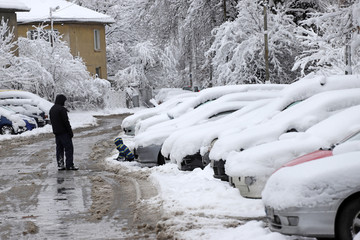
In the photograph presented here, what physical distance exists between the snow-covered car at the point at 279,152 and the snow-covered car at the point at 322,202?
2427mm

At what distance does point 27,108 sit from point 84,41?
2124 cm

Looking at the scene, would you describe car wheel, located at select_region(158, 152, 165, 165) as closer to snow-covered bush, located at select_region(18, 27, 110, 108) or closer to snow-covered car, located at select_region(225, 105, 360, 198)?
snow-covered car, located at select_region(225, 105, 360, 198)

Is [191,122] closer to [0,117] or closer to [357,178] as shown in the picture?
[357,178]

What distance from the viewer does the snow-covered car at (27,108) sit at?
29.6 metres

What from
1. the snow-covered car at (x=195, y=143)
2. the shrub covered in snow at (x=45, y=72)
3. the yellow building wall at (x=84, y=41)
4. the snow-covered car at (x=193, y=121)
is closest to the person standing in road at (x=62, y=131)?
the snow-covered car at (x=193, y=121)

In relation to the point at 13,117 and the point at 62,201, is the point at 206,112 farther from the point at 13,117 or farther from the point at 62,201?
the point at 13,117

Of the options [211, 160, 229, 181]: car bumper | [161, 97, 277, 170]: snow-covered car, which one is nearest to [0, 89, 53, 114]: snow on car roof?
[161, 97, 277, 170]: snow-covered car

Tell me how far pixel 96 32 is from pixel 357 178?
47.2 m

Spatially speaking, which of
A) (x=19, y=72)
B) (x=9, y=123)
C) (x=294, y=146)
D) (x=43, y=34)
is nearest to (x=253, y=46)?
(x=9, y=123)

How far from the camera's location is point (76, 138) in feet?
A: 82.6

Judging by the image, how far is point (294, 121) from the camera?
10.5 meters

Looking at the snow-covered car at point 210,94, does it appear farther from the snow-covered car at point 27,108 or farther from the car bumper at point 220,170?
the snow-covered car at point 27,108

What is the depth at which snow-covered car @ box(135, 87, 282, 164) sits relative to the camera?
14586 mm

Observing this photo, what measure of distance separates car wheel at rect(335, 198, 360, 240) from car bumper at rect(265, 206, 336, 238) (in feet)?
0.24
